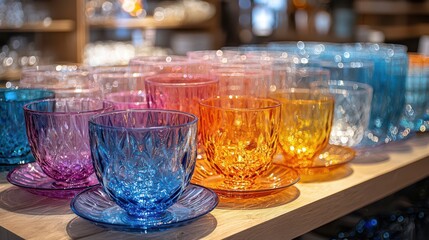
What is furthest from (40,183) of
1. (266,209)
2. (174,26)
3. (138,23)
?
(174,26)

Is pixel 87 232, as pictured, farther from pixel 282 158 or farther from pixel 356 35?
pixel 356 35

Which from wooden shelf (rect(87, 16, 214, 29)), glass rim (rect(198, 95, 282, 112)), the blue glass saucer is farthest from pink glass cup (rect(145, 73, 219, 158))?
wooden shelf (rect(87, 16, 214, 29))

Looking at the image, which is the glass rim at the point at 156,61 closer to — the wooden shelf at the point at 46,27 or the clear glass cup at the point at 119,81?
the clear glass cup at the point at 119,81

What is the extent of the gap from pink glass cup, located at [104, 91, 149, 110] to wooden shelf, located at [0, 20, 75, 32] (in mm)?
2289

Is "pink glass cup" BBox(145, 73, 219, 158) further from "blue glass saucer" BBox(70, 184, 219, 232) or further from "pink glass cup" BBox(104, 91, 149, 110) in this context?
"blue glass saucer" BBox(70, 184, 219, 232)

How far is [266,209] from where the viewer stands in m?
0.84

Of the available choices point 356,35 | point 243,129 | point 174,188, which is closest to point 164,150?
point 174,188

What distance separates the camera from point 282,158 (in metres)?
1.06

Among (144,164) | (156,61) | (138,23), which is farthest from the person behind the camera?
(138,23)

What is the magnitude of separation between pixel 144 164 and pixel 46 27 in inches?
110

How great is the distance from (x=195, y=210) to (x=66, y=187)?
0.21 m

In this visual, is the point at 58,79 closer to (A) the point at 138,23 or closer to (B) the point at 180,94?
(B) the point at 180,94

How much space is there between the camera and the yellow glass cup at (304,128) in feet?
3.23

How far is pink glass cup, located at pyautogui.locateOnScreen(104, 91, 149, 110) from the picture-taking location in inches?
40.4
